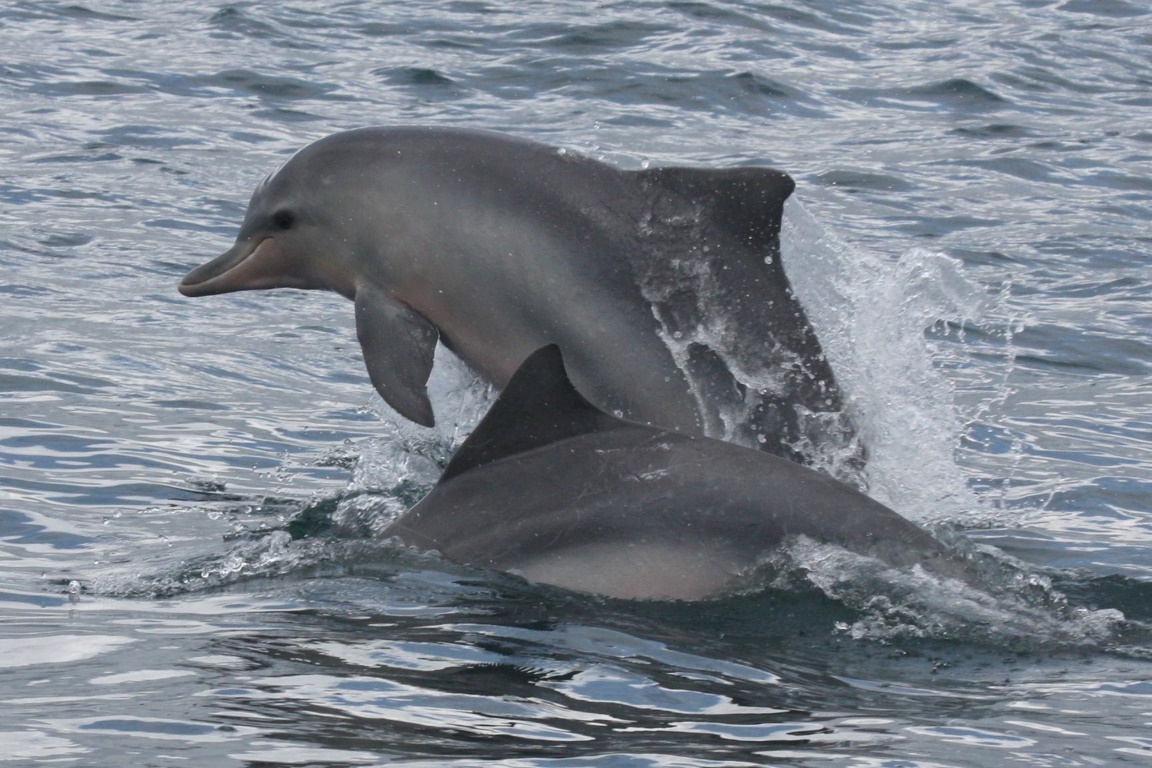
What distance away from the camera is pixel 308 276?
8359mm

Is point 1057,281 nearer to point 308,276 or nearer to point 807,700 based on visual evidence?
point 308,276

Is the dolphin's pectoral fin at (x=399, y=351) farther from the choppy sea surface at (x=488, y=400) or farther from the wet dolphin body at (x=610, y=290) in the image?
the choppy sea surface at (x=488, y=400)

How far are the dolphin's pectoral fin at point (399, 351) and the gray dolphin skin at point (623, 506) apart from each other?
0.95 metres

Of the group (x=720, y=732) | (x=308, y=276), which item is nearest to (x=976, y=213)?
(x=308, y=276)

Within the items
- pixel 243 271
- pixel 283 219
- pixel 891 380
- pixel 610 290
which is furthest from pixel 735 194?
pixel 243 271

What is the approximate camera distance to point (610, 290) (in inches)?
297

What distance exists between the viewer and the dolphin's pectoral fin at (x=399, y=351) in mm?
7594

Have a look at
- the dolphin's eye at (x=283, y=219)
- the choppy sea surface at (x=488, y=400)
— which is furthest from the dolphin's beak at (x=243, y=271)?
the choppy sea surface at (x=488, y=400)

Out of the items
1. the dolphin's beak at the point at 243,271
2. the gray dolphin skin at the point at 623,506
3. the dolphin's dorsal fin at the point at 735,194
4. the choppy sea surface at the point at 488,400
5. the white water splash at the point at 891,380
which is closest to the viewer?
the choppy sea surface at the point at 488,400

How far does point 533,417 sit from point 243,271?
101 inches

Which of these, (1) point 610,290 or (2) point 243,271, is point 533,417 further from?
(2) point 243,271

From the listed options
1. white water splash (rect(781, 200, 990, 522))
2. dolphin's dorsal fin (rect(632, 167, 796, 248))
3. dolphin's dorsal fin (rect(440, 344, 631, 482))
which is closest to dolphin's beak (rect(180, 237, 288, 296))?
dolphin's dorsal fin (rect(632, 167, 796, 248))

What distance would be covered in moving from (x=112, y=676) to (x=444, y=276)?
2.65 metres

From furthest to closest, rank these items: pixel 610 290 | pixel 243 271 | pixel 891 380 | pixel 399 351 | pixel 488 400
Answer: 1. pixel 891 380
2. pixel 243 271
3. pixel 488 400
4. pixel 399 351
5. pixel 610 290
